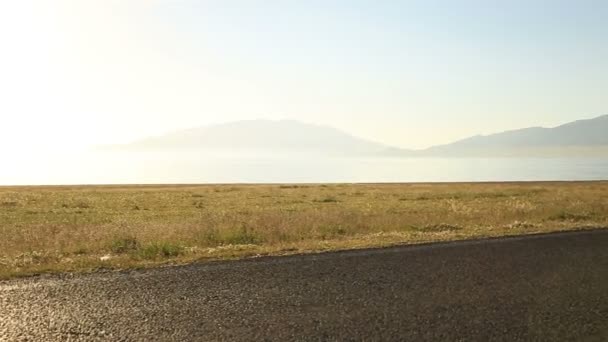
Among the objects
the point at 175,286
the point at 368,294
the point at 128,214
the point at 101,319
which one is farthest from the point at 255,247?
the point at 128,214

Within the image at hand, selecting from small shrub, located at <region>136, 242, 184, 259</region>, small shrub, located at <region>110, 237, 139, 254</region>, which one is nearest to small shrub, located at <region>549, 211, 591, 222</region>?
small shrub, located at <region>136, 242, 184, 259</region>

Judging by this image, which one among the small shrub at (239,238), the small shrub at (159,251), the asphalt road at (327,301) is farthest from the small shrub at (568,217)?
the small shrub at (159,251)

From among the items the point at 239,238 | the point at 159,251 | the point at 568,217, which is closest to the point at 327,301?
the point at 159,251

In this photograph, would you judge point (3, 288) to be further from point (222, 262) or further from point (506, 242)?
point (506, 242)

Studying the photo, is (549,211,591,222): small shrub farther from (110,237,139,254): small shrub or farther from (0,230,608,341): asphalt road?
(110,237,139,254): small shrub

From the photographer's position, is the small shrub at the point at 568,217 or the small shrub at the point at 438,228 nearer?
the small shrub at the point at 438,228

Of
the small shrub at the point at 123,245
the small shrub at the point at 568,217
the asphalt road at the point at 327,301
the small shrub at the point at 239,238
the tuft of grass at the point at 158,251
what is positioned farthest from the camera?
the small shrub at the point at 568,217

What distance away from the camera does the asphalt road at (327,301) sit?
23.5ft

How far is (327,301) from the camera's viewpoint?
28.5 feet

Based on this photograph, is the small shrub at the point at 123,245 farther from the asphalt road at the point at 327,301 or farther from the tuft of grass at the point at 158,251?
the asphalt road at the point at 327,301

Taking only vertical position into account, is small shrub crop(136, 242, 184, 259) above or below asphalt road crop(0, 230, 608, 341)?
above

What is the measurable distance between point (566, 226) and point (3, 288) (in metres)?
17.3

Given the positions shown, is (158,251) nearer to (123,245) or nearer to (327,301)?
(123,245)

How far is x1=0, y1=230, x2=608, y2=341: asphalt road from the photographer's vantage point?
7164 mm
